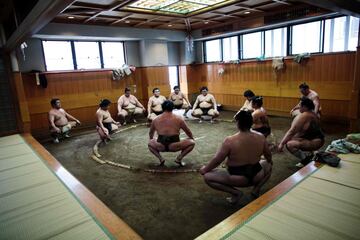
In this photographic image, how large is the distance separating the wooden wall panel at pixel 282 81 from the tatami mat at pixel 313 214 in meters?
4.11

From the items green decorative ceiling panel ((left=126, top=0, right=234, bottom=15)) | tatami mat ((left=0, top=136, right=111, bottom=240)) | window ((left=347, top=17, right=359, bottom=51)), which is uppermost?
green decorative ceiling panel ((left=126, top=0, right=234, bottom=15))

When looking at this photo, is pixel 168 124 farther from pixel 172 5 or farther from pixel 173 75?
pixel 173 75

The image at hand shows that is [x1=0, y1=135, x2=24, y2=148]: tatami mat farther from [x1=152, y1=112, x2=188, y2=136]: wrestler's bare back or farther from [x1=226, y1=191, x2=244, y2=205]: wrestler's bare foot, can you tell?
[x1=226, y1=191, x2=244, y2=205]: wrestler's bare foot

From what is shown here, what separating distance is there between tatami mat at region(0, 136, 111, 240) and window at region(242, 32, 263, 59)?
651cm

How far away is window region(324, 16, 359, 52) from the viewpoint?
545 centimetres

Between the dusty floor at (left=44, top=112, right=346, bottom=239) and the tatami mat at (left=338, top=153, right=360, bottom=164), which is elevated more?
the tatami mat at (left=338, top=153, right=360, bottom=164)

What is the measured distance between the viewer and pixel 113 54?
802 cm

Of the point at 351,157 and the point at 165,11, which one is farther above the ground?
the point at 165,11

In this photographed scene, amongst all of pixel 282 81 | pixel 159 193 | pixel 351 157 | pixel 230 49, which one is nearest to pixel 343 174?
pixel 351 157

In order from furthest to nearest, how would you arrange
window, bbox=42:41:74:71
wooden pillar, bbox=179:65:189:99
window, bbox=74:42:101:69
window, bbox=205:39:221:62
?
wooden pillar, bbox=179:65:189:99 → window, bbox=205:39:221:62 → window, bbox=74:42:101:69 → window, bbox=42:41:74:71

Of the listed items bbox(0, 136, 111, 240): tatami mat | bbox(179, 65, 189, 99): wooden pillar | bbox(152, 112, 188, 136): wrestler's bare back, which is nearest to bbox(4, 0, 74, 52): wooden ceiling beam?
bbox(0, 136, 111, 240): tatami mat

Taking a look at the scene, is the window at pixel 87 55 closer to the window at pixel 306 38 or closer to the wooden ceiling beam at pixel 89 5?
the wooden ceiling beam at pixel 89 5

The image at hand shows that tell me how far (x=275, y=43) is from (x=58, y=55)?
20.5 feet

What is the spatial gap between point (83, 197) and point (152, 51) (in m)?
6.78
